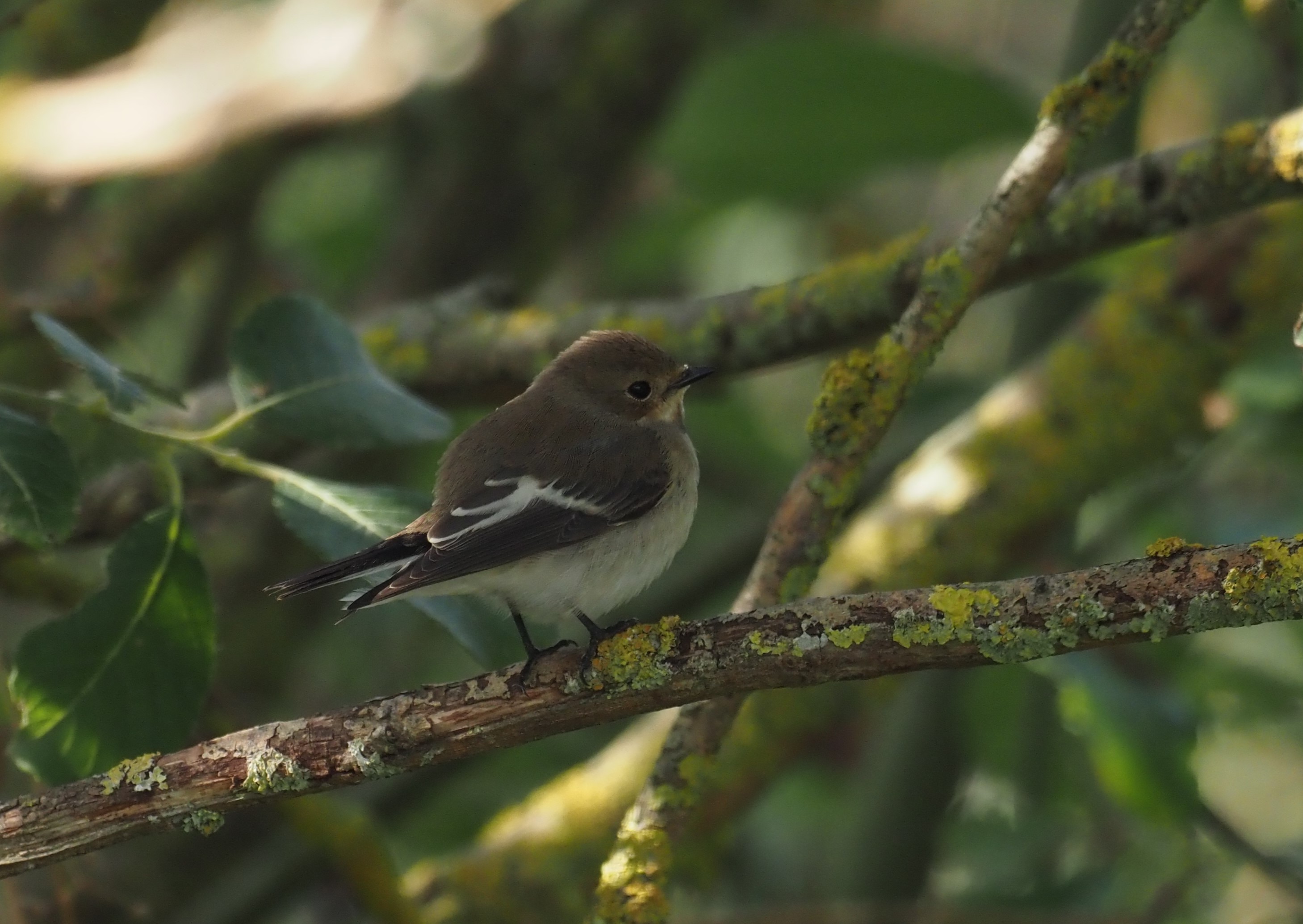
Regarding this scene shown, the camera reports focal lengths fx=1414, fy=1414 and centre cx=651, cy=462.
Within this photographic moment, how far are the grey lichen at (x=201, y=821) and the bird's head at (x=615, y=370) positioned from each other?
1.59m

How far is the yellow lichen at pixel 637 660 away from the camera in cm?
209

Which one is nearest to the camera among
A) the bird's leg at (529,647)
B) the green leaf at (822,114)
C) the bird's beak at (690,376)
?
the bird's leg at (529,647)

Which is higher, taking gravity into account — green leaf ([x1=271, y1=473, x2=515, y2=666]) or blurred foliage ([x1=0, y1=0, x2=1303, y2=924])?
blurred foliage ([x1=0, y1=0, x2=1303, y2=924])

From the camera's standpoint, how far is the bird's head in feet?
11.6

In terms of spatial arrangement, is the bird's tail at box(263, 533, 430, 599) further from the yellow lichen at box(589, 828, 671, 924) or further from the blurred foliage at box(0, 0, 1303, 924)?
the yellow lichen at box(589, 828, 671, 924)

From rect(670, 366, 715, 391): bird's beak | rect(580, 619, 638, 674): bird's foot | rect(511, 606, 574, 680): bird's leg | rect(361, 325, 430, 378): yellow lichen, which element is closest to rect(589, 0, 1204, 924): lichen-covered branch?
rect(580, 619, 638, 674): bird's foot

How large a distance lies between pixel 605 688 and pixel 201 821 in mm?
633

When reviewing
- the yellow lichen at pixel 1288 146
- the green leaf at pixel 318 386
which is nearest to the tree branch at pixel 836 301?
the yellow lichen at pixel 1288 146

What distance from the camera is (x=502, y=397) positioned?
397 cm

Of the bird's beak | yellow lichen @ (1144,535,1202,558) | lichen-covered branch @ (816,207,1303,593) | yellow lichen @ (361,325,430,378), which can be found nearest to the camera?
yellow lichen @ (1144,535,1202,558)

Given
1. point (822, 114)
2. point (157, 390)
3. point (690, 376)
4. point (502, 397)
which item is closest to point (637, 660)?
point (157, 390)

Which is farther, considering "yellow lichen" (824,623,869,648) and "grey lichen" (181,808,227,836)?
"grey lichen" (181,808,227,836)

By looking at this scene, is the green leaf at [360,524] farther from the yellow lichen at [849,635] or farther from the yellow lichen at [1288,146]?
the yellow lichen at [1288,146]

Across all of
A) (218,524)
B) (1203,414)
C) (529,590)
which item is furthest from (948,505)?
(218,524)
